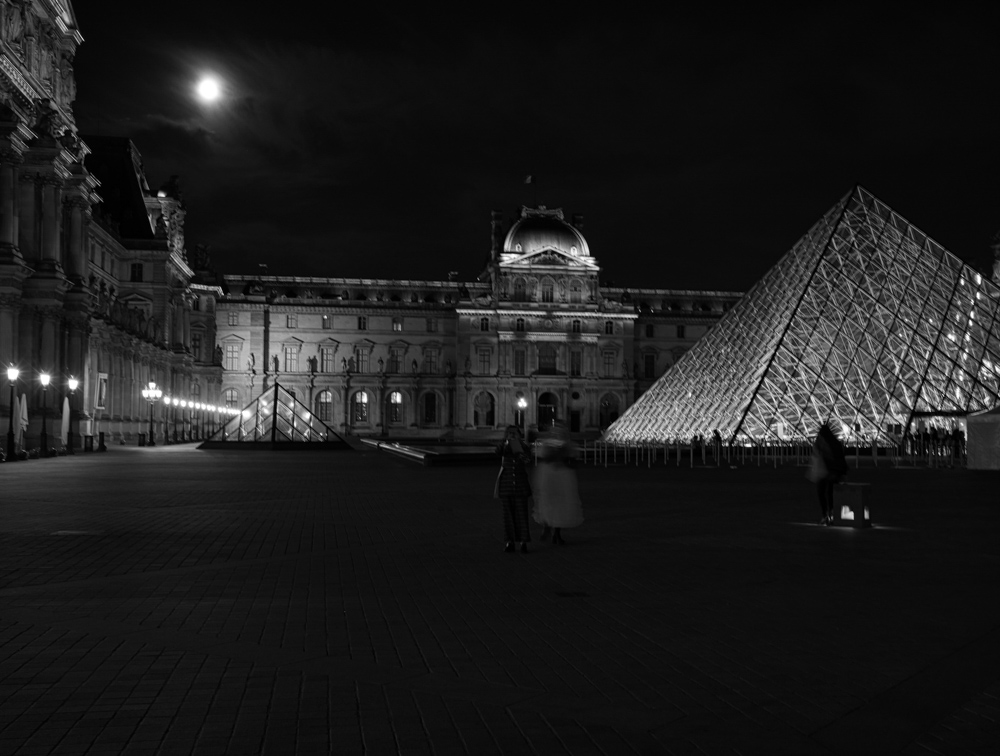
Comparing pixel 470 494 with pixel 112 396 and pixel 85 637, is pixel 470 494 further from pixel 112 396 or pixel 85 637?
pixel 112 396

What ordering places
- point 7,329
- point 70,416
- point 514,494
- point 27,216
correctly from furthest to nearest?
point 70,416 → point 27,216 → point 7,329 → point 514,494

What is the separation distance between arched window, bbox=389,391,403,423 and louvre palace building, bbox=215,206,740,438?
10 centimetres

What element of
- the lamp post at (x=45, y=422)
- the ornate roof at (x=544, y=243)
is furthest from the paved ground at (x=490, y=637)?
the ornate roof at (x=544, y=243)

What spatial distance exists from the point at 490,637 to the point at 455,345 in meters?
89.5

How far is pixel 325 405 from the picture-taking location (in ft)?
311

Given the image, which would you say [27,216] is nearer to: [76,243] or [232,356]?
[76,243]

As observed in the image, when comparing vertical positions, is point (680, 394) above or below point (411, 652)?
above

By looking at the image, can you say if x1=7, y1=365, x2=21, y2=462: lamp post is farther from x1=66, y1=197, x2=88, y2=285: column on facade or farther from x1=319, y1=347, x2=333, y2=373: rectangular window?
x1=319, y1=347, x2=333, y2=373: rectangular window

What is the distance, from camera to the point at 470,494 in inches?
777

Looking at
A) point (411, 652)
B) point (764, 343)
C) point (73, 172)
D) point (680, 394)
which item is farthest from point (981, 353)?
point (411, 652)

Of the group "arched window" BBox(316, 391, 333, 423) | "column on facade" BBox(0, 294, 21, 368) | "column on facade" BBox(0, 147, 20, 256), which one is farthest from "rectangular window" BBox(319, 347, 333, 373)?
"column on facade" BBox(0, 294, 21, 368)

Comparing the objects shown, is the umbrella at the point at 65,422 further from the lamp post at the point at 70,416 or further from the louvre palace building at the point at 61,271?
the louvre palace building at the point at 61,271

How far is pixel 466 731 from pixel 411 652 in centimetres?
160

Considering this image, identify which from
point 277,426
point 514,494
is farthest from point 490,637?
point 277,426
